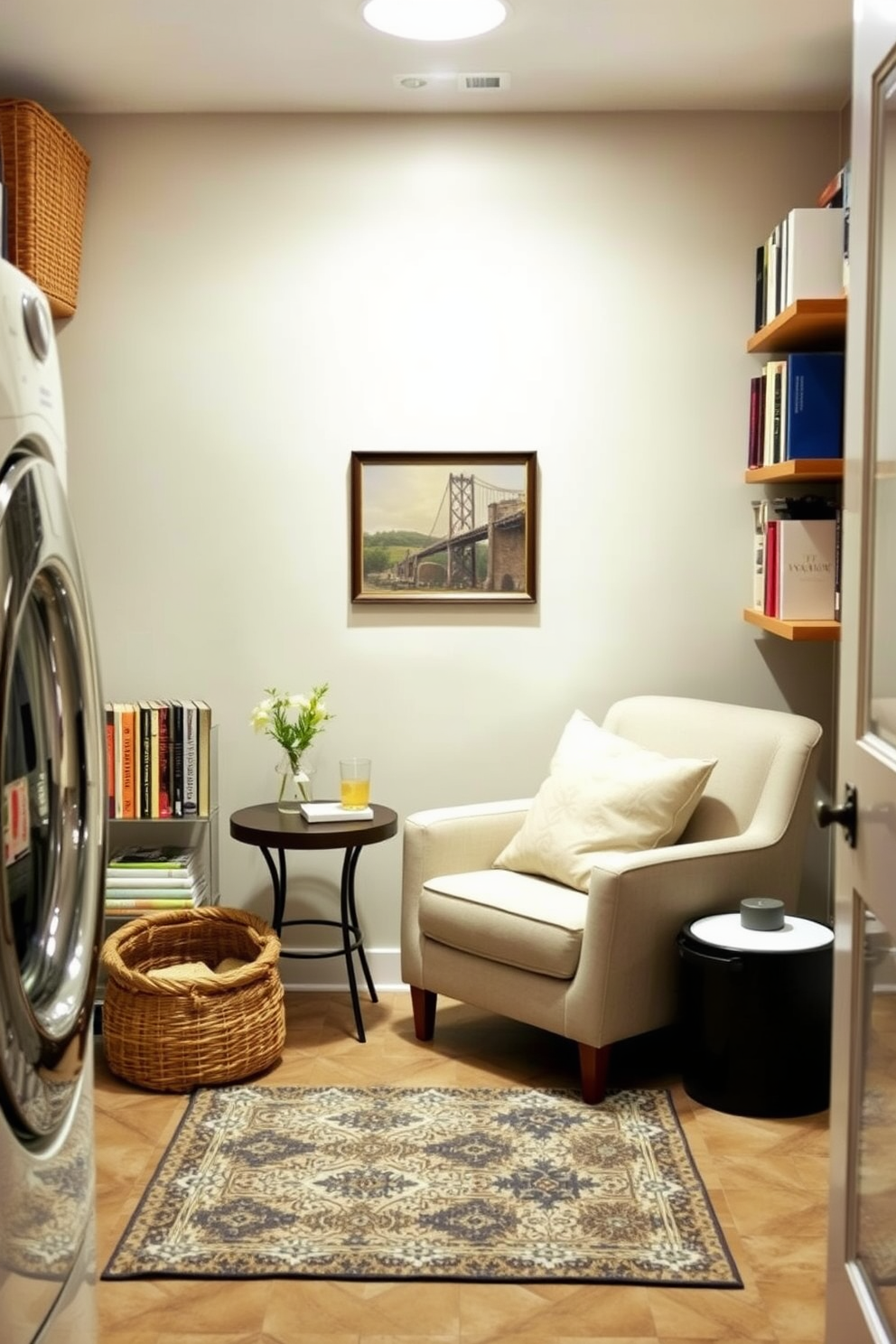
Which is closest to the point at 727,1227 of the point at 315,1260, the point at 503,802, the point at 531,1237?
the point at 531,1237

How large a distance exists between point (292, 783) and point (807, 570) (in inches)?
62.1

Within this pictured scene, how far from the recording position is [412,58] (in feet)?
11.3

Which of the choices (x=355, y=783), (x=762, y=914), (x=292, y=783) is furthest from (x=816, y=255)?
(x=292, y=783)

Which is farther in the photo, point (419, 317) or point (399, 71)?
point (419, 317)

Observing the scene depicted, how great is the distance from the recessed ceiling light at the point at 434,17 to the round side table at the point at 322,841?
6.39 ft

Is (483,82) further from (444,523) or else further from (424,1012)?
(424,1012)

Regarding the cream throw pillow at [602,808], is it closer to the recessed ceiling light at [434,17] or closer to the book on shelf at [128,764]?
the book on shelf at [128,764]

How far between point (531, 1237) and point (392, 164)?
2.84 m

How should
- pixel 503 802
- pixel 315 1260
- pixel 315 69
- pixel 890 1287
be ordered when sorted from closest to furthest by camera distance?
1. pixel 890 1287
2. pixel 315 1260
3. pixel 315 69
4. pixel 503 802

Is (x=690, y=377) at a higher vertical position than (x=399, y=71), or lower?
lower

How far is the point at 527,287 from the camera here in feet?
12.9

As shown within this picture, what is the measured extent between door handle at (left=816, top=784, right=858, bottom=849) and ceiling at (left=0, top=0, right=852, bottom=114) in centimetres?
214

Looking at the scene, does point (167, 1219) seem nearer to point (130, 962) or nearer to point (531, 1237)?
point (531, 1237)

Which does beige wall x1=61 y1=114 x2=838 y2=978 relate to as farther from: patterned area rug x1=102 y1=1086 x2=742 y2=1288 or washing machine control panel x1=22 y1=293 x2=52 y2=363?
washing machine control panel x1=22 y1=293 x2=52 y2=363
